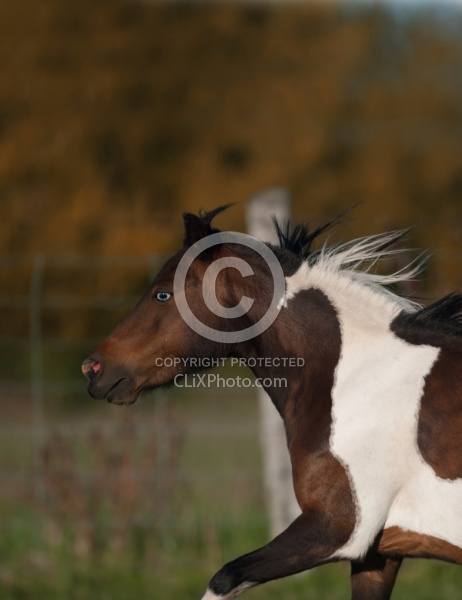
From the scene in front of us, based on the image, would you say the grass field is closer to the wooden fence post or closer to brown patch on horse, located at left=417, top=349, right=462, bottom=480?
the wooden fence post

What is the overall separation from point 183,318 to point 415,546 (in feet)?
4.44

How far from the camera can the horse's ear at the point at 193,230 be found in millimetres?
4266

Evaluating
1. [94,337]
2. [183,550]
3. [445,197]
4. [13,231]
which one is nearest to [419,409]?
[183,550]

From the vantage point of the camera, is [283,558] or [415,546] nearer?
[283,558]

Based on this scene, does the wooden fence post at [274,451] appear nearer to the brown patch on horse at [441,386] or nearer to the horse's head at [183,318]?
the horse's head at [183,318]

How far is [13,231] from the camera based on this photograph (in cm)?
1368

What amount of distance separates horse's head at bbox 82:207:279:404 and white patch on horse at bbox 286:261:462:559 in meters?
0.45

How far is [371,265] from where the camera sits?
14.5 feet

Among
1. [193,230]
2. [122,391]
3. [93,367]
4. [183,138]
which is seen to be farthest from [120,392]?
[183,138]

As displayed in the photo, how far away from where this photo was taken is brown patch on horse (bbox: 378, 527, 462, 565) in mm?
3939

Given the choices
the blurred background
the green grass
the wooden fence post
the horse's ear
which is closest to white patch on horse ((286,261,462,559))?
the horse's ear

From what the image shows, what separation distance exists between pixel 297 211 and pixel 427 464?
10692mm

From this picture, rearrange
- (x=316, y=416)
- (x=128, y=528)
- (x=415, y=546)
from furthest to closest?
(x=128, y=528) → (x=316, y=416) → (x=415, y=546)

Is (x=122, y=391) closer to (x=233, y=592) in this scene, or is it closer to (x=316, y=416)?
(x=316, y=416)
